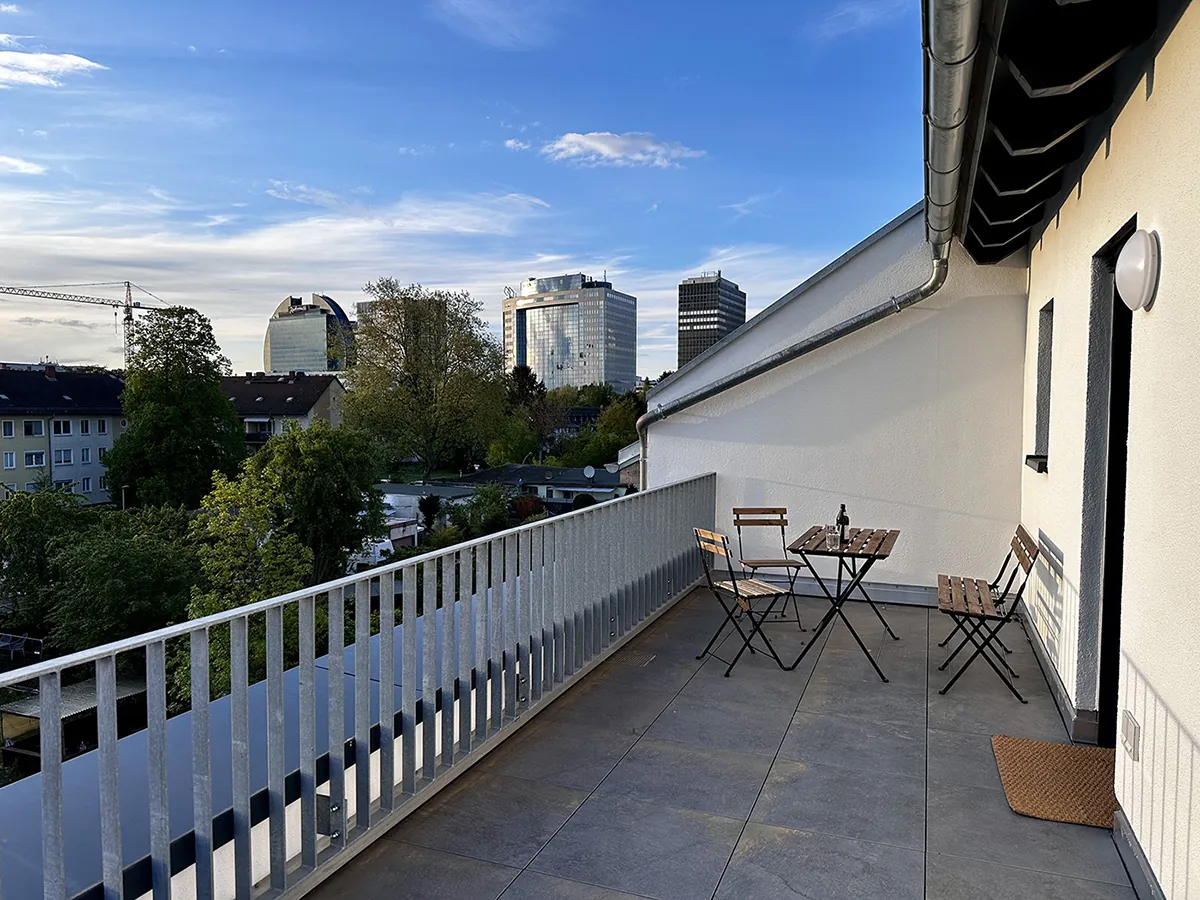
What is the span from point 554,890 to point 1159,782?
1891 mm

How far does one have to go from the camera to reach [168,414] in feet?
120

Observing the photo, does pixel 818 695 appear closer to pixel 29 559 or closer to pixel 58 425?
pixel 29 559

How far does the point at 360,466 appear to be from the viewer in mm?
30531

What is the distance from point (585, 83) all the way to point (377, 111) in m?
4.50

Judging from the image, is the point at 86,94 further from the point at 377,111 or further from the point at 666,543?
the point at 666,543

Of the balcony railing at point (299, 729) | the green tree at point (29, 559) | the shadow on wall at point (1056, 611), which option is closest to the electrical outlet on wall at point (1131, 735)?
the shadow on wall at point (1056, 611)

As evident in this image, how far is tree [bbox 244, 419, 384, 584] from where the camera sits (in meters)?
29.7

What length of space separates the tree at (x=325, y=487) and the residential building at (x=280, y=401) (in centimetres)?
2603

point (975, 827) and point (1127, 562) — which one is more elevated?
point (1127, 562)

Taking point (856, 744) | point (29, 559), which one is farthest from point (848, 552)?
point (29, 559)

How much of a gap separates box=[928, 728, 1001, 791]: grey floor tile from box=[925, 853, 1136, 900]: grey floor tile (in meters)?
0.68

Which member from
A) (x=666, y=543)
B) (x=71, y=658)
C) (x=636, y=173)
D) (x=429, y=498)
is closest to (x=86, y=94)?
(x=429, y=498)

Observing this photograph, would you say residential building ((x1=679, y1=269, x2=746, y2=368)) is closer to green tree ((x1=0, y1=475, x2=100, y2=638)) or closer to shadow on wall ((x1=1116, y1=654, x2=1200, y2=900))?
green tree ((x1=0, y1=475, x2=100, y2=638))

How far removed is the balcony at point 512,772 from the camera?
80.9 inches
